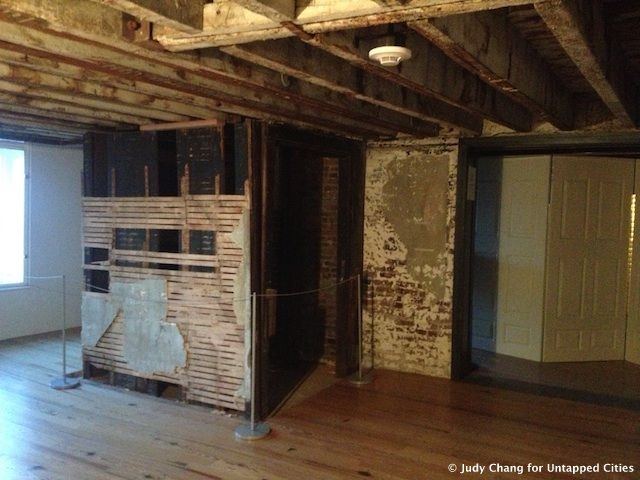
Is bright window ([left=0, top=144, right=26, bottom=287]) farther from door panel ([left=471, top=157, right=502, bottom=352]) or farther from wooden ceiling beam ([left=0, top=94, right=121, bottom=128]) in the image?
door panel ([left=471, top=157, right=502, bottom=352])

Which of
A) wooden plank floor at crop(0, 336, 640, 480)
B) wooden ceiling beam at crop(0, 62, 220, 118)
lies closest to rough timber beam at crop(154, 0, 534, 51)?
wooden ceiling beam at crop(0, 62, 220, 118)

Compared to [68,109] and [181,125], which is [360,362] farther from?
[68,109]

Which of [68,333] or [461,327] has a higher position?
[461,327]

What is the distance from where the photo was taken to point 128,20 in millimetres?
2193

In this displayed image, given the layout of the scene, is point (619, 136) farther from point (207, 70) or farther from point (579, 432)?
point (207, 70)

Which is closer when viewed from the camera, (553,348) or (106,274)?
(106,274)

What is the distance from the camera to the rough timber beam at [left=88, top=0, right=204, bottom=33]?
179 centimetres

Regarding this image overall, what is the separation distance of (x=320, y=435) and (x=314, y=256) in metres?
2.02

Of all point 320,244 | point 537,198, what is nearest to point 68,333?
point 320,244

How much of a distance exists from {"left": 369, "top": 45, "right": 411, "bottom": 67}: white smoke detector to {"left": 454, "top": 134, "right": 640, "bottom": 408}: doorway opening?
3420 millimetres

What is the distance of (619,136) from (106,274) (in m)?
4.13

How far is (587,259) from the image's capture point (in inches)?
219

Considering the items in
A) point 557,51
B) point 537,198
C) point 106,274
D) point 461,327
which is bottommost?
point 461,327

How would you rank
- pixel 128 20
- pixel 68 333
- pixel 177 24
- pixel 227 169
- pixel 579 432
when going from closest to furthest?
pixel 177 24
pixel 128 20
pixel 579 432
pixel 227 169
pixel 68 333
